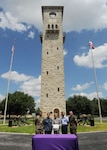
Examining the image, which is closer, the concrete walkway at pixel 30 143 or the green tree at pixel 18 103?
the concrete walkway at pixel 30 143

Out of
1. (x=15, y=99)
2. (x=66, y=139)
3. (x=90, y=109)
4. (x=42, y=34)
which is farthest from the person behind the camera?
(x=90, y=109)

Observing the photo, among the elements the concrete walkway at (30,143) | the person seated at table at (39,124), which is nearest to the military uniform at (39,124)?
the person seated at table at (39,124)

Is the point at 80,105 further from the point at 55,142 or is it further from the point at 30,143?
the point at 55,142

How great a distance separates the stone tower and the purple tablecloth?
37.5 m

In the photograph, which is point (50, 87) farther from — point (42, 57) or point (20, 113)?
point (20, 113)

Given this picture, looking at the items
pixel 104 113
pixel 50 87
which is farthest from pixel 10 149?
pixel 104 113

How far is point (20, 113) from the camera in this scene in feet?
303

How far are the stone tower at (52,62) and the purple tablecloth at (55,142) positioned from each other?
37468 mm

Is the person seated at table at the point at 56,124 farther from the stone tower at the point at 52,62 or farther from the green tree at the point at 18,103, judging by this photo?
the green tree at the point at 18,103

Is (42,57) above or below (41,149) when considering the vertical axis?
above

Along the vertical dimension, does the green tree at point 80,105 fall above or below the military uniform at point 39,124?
above

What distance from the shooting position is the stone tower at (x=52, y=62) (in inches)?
1780

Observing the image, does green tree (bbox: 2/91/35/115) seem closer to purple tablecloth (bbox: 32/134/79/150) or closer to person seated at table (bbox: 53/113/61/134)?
person seated at table (bbox: 53/113/61/134)

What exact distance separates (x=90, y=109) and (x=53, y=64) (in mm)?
60010
